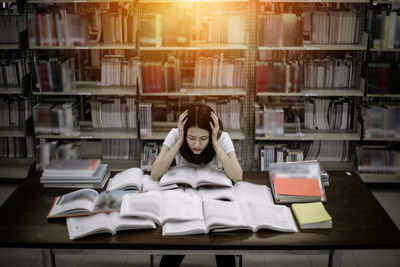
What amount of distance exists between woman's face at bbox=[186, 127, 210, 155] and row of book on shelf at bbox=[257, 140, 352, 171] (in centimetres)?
165

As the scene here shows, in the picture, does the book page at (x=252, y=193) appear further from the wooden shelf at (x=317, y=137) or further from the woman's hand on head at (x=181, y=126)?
the wooden shelf at (x=317, y=137)

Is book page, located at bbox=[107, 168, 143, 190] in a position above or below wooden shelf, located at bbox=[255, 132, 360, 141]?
above

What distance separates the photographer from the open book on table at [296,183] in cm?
229

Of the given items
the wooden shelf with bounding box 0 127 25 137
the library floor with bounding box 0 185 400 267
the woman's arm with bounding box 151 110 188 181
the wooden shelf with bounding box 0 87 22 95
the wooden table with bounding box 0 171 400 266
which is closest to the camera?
the wooden table with bounding box 0 171 400 266

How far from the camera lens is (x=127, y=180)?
240 centimetres

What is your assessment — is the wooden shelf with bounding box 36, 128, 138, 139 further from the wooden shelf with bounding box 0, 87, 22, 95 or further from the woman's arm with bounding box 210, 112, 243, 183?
the woman's arm with bounding box 210, 112, 243, 183

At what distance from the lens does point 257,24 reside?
3844mm

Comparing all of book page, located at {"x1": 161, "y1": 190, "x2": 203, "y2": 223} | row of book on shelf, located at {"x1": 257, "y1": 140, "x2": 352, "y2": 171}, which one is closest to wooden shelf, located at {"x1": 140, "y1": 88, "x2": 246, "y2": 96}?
row of book on shelf, located at {"x1": 257, "y1": 140, "x2": 352, "y2": 171}

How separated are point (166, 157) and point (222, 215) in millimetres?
655

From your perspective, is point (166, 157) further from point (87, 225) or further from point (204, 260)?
point (204, 260)

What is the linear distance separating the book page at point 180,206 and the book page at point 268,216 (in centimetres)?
21

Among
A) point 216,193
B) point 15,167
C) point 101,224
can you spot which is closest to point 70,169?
point 101,224

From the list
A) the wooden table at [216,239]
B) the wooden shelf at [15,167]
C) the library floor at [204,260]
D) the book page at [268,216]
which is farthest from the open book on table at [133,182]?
the wooden shelf at [15,167]

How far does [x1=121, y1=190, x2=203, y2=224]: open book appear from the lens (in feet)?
6.73
